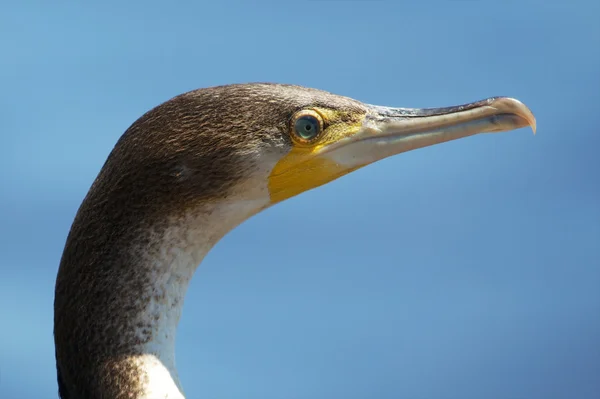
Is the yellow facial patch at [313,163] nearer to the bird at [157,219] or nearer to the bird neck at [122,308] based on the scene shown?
the bird at [157,219]

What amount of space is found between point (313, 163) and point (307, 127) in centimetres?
9

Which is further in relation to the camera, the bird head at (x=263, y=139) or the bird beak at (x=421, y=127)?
the bird beak at (x=421, y=127)

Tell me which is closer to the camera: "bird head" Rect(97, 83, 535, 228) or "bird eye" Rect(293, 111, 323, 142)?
"bird head" Rect(97, 83, 535, 228)

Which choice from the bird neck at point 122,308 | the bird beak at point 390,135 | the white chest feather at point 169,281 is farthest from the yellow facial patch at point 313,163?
the bird neck at point 122,308

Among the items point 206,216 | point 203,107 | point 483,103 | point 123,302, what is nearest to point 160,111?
point 203,107

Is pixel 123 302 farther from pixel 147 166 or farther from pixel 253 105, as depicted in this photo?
pixel 253 105

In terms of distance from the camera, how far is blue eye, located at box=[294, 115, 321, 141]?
2473mm

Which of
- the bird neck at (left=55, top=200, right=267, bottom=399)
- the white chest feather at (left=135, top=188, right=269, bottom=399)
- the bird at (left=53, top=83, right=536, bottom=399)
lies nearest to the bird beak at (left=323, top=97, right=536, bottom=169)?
the bird at (left=53, top=83, right=536, bottom=399)

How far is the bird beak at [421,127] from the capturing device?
2.53 m

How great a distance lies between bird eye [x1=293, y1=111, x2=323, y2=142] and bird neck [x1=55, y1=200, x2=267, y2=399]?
0.28 metres

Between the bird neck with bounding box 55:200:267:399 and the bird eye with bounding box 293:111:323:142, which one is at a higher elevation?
the bird eye with bounding box 293:111:323:142

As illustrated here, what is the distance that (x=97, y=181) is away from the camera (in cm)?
241

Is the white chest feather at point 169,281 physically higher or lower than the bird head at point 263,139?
lower

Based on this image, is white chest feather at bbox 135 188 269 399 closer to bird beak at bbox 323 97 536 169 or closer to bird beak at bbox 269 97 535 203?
bird beak at bbox 269 97 535 203
